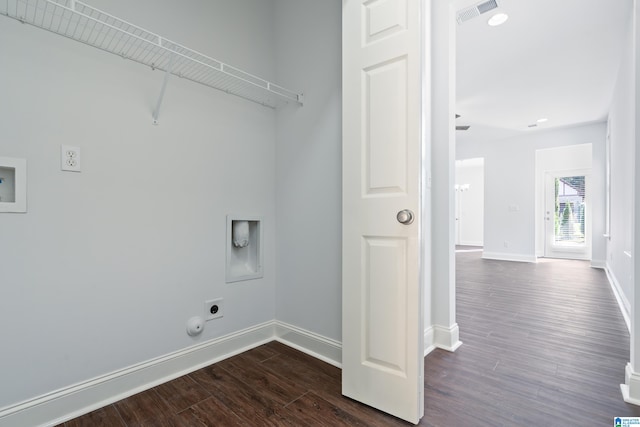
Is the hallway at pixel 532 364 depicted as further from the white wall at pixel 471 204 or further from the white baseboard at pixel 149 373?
the white wall at pixel 471 204

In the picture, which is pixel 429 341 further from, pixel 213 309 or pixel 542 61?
pixel 542 61

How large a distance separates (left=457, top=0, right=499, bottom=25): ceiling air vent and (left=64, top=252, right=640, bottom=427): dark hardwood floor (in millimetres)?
2592

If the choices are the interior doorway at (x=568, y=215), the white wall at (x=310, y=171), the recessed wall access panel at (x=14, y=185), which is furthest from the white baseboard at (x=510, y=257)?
the recessed wall access panel at (x=14, y=185)

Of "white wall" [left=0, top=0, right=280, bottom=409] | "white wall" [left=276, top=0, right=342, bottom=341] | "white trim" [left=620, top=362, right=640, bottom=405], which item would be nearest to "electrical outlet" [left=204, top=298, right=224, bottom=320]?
"white wall" [left=0, top=0, right=280, bottom=409]

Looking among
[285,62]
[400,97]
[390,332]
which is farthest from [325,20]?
[390,332]

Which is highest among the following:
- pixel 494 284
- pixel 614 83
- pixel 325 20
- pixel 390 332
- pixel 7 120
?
pixel 614 83

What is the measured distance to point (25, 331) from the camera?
1.27m

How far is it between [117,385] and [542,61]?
15.3 feet

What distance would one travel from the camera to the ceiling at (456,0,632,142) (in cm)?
250

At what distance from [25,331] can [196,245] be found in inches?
31.5

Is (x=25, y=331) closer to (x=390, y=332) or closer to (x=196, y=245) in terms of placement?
(x=196, y=245)

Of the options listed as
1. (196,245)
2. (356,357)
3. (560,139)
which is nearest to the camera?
(356,357)

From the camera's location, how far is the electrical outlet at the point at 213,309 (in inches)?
72.9

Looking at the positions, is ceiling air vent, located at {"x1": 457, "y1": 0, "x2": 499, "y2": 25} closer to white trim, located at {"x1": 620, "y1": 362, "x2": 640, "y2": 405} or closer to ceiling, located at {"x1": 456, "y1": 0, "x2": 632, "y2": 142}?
ceiling, located at {"x1": 456, "y1": 0, "x2": 632, "y2": 142}
